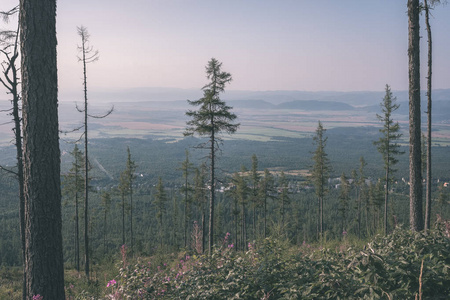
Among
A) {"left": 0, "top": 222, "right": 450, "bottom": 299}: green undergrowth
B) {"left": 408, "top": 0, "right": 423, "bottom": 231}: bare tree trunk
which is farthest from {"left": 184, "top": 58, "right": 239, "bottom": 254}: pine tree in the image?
{"left": 0, "top": 222, "right": 450, "bottom": 299}: green undergrowth

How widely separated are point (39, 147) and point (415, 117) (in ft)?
25.8

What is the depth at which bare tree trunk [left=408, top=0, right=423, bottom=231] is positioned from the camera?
24.8 feet

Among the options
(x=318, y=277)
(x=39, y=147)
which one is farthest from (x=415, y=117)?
(x=39, y=147)

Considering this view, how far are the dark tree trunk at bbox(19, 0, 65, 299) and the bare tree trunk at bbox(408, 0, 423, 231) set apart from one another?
7.53 meters

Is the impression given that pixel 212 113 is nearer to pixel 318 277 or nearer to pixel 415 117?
pixel 415 117

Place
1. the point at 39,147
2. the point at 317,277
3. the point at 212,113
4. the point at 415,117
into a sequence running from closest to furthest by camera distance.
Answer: the point at 317,277, the point at 39,147, the point at 415,117, the point at 212,113

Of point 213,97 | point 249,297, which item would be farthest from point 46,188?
point 213,97

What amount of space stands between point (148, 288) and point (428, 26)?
11.4 m

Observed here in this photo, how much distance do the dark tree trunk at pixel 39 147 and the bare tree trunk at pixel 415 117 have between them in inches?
297

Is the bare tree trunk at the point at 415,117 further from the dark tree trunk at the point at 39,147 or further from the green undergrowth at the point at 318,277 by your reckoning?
the dark tree trunk at the point at 39,147

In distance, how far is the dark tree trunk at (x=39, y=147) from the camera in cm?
404

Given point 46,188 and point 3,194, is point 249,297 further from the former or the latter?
point 3,194

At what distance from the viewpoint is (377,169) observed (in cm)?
10031

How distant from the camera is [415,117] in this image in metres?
7.72
